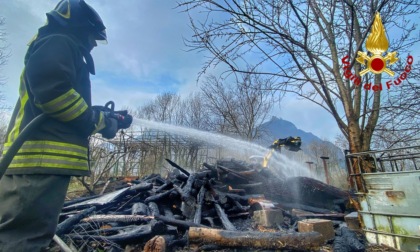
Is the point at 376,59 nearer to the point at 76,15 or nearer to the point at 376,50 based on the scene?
the point at 376,50

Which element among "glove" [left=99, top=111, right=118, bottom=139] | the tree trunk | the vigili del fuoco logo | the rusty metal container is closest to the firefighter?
"glove" [left=99, top=111, right=118, bottom=139]

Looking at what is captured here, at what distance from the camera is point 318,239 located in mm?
3127

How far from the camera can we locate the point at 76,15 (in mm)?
2250

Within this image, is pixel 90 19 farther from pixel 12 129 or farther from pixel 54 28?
pixel 12 129

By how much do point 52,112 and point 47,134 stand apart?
0.20m

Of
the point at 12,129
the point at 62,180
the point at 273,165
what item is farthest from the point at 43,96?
the point at 273,165

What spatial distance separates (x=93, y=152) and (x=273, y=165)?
32.6ft

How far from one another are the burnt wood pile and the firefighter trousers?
147 centimetres

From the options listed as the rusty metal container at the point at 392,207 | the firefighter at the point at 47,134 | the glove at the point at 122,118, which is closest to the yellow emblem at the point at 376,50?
the rusty metal container at the point at 392,207

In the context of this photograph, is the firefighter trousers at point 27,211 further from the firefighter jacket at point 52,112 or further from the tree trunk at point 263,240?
the tree trunk at point 263,240

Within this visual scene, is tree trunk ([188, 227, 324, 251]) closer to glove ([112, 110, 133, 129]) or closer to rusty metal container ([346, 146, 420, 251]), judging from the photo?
rusty metal container ([346, 146, 420, 251])

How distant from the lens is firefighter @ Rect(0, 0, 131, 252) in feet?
5.82

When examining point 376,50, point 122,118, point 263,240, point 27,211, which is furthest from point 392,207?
point 27,211

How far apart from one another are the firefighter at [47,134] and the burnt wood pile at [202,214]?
1.55 metres
